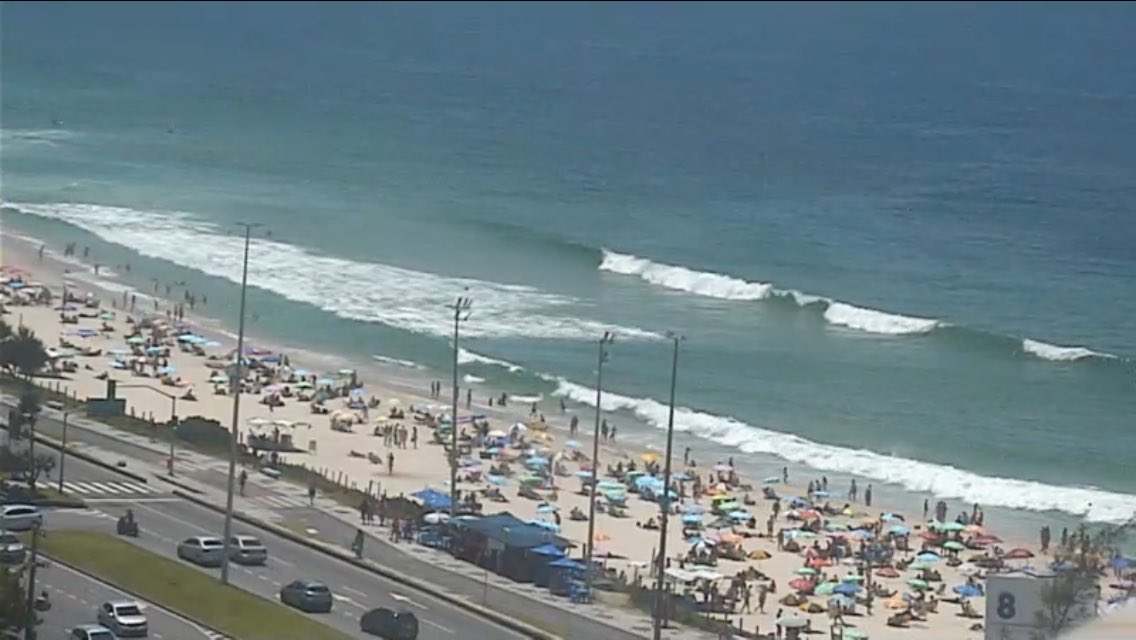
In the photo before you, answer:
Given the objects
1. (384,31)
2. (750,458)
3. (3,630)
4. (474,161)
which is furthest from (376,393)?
(384,31)

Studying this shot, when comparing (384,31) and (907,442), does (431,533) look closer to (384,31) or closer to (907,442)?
(907,442)

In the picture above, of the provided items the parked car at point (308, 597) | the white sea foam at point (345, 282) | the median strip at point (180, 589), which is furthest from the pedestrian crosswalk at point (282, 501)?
the white sea foam at point (345, 282)

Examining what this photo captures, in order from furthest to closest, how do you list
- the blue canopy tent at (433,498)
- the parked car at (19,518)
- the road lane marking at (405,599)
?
the blue canopy tent at (433,498) < the parked car at (19,518) < the road lane marking at (405,599)

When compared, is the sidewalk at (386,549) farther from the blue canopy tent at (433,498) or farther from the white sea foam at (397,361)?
the white sea foam at (397,361)

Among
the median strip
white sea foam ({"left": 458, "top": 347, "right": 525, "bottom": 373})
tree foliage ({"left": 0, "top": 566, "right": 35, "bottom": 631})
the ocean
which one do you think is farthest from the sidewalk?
white sea foam ({"left": 458, "top": 347, "right": 525, "bottom": 373})

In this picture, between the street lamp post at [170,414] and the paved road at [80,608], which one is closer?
the paved road at [80,608]
